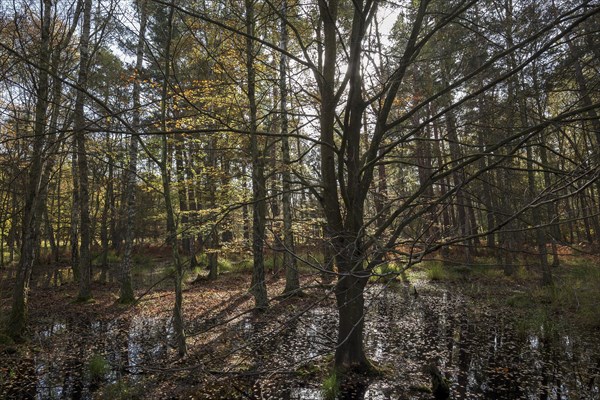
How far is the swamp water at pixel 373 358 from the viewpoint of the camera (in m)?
5.05

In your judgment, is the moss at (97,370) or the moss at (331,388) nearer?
A: the moss at (331,388)

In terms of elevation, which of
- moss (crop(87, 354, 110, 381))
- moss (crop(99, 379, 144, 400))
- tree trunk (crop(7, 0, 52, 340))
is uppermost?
tree trunk (crop(7, 0, 52, 340))

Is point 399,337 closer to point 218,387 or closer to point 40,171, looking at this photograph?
point 218,387

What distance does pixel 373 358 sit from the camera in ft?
20.3

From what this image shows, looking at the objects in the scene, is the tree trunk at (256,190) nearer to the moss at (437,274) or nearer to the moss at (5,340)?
the moss at (5,340)

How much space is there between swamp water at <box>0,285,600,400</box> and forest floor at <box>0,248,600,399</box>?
21 mm

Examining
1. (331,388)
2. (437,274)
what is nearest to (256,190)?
(331,388)

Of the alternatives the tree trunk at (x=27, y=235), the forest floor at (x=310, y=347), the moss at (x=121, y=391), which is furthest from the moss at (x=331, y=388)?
the tree trunk at (x=27, y=235)

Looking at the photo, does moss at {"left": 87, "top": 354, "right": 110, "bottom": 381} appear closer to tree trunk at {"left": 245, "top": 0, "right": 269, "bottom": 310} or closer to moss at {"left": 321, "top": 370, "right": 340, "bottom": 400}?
tree trunk at {"left": 245, "top": 0, "right": 269, "bottom": 310}

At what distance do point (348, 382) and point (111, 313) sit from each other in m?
7.02

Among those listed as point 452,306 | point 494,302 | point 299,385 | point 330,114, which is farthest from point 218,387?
point 494,302

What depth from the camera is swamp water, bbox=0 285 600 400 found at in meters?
5.05

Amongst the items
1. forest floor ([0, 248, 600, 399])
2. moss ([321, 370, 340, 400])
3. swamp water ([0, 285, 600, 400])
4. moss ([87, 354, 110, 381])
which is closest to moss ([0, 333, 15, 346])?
forest floor ([0, 248, 600, 399])

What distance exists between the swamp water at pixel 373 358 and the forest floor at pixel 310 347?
0.02 meters
